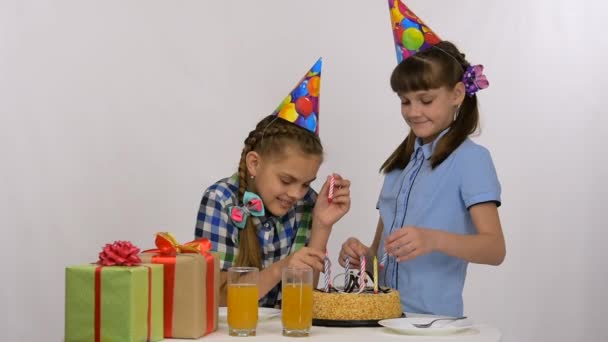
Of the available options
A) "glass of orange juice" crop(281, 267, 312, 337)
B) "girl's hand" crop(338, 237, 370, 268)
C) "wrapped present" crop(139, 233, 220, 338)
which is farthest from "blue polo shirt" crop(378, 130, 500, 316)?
"wrapped present" crop(139, 233, 220, 338)

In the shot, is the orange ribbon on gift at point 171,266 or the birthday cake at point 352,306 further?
the birthday cake at point 352,306

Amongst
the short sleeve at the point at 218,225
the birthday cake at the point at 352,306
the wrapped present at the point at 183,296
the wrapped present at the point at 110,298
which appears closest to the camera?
the wrapped present at the point at 110,298

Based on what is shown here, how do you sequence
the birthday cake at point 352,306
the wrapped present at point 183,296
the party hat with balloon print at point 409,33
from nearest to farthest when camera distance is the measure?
1. the wrapped present at point 183,296
2. the birthday cake at point 352,306
3. the party hat with balloon print at point 409,33

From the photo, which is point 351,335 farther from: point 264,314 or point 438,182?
point 438,182

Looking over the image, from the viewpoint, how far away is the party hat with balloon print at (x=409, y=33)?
7.13 feet

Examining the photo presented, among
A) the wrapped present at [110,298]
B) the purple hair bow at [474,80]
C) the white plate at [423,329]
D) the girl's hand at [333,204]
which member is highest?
the purple hair bow at [474,80]

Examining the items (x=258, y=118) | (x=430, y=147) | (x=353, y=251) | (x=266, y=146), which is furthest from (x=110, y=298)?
(x=258, y=118)

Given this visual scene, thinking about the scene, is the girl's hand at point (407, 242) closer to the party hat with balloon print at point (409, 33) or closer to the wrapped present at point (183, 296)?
the wrapped present at point (183, 296)

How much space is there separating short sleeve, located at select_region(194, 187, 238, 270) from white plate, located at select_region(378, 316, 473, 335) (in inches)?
23.4

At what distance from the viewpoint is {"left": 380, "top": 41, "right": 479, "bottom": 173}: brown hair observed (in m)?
2.07

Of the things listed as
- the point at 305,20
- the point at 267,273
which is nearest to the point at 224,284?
the point at 267,273

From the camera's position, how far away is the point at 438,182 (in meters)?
2.04

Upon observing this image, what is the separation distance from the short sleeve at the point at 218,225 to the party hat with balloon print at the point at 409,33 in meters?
0.58

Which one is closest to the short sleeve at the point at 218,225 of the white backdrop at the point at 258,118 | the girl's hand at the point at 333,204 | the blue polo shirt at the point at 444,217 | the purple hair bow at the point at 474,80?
the girl's hand at the point at 333,204
